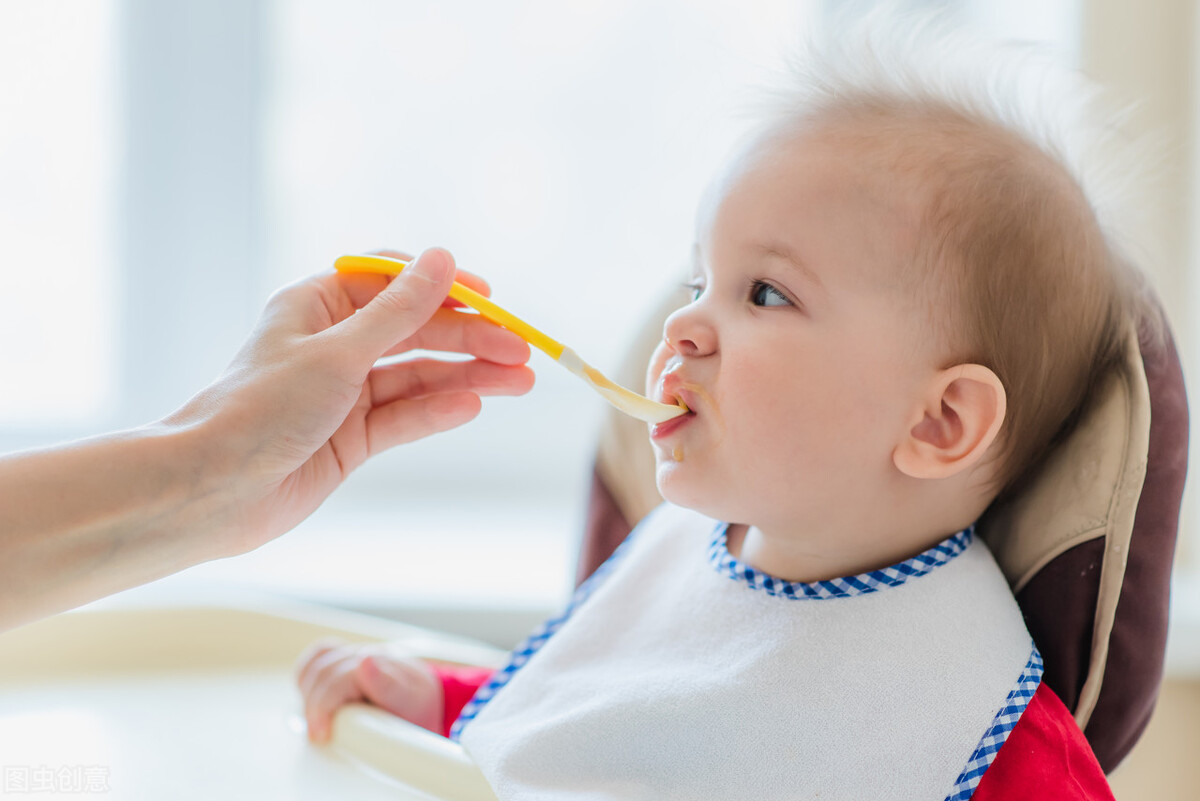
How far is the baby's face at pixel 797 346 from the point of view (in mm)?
677

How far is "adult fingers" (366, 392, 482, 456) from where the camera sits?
85 centimetres

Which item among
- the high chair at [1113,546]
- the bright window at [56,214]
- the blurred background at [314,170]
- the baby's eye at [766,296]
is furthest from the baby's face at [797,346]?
the bright window at [56,214]

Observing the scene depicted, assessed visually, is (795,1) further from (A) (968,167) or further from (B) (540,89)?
(A) (968,167)

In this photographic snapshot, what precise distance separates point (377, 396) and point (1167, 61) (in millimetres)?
1100

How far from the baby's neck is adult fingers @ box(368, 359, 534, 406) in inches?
9.1

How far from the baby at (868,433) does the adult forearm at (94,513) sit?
10.8 inches

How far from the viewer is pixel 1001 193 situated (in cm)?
68

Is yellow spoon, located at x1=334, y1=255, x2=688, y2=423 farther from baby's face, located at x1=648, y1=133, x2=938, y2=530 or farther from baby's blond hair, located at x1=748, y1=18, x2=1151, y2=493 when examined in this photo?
baby's blond hair, located at x1=748, y1=18, x2=1151, y2=493

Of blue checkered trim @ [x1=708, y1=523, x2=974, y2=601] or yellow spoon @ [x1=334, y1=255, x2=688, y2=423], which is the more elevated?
yellow spoon @ [x1=334, y1=255, x2=688, y2=423]

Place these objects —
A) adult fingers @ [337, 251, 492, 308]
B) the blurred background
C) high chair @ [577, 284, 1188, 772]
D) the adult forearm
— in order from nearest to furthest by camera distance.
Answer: the adult forearm
high chair @ [577, 284, 1188, 772]
adult fingers @ [337, 251, 492, 308]
the blurred background

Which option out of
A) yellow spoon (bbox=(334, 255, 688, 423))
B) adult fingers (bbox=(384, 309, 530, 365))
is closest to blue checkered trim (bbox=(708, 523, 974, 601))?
yellow spoon (bbox=(334, 255, 688, 423))

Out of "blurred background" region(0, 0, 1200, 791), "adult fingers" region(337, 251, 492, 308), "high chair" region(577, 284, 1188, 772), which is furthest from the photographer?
"blurred background" region(0, 0, 1200, 791)

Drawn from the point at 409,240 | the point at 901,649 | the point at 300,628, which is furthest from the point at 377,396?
the point at 409,240

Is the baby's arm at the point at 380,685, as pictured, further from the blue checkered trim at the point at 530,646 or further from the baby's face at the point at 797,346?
the baby's face at the point at 797,346
